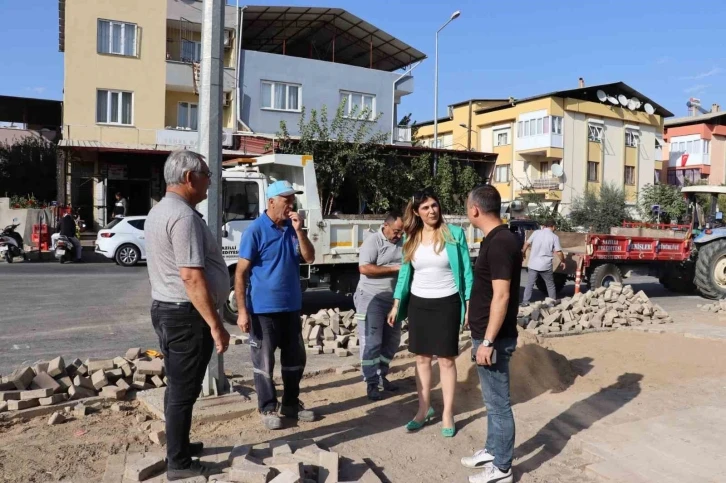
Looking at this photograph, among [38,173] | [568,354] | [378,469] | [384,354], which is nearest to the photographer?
[378,469]

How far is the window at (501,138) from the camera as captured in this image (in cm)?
4394

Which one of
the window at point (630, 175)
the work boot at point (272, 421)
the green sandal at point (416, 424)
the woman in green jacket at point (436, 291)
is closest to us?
the woman in green jacket at point (436, 291)

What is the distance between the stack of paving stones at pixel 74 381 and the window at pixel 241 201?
3.92 m

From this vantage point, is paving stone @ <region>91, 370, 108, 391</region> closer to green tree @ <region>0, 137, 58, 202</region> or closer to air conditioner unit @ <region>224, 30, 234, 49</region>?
air conditioner unit @ <region>224, 30, 234, 49</region>

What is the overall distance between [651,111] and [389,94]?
23930 mm

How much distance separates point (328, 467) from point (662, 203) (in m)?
39.9

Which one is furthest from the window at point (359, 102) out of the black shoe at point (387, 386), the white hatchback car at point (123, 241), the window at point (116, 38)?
→ the black shoe at point (387, 386)

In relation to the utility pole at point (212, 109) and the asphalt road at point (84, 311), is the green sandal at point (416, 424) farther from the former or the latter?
the asphalt road at point (84, 311)

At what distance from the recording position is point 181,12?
88.9 feet

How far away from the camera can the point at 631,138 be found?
45.4m

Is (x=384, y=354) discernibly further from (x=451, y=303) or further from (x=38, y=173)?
(x=38, y=173)

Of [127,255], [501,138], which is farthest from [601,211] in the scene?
[127,255]

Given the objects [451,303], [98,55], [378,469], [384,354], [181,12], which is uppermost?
[181,12]

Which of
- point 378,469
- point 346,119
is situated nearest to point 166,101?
point 346,119
